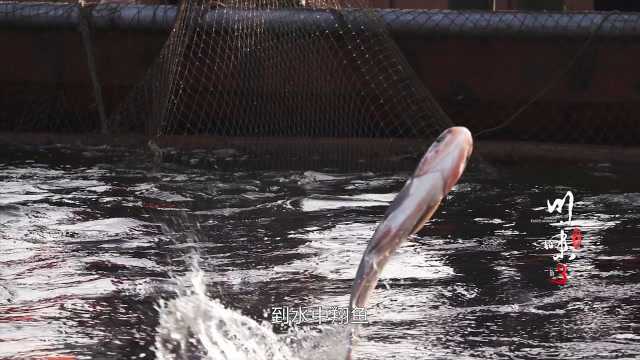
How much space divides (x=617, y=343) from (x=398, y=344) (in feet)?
3.47

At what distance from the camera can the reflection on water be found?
5.77m

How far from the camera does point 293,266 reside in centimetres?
741

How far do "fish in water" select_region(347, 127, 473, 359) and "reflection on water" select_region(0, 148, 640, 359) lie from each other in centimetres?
109

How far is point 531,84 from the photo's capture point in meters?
12.5

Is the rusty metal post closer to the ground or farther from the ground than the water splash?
farther from the ground

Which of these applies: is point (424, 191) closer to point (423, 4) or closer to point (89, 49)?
point (89, 49)

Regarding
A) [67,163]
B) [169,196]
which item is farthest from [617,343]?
[67,163]

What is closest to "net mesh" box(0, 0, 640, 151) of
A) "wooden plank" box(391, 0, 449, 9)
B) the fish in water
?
"wooden plank" box(391, 0, 449, 9)

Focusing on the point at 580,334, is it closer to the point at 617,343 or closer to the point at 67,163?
the point at 617,343

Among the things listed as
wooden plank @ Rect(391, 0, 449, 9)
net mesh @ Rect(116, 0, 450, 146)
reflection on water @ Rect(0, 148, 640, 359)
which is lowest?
reflection on water @ Rect(0, 148, 640, 359)

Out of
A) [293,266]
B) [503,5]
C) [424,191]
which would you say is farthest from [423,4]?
[424,191]

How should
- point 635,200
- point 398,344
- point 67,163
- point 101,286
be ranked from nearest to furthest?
point 398,344 < point 101,286 < point 635,200 < point 67,163

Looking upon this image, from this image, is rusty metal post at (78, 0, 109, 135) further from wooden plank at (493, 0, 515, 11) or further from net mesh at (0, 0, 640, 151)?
wooden plank at (493, 0, 515, 11)

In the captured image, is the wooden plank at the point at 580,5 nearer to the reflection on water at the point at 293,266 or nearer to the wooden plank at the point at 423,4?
the wooden plank at the point at 423,4
